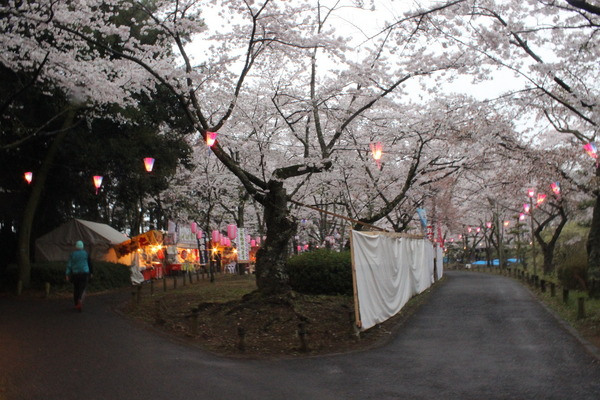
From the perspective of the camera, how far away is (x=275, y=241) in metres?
12.6

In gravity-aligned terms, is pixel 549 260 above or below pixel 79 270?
below

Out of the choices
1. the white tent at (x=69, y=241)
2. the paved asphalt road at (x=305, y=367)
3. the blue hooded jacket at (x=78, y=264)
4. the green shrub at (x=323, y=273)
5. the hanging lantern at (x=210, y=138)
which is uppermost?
the hanging lantern at (x=210, y=138)

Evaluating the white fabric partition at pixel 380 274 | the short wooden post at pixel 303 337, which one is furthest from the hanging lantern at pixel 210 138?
the short wooden post at pixel 303 337

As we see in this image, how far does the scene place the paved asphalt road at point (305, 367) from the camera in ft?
19.3

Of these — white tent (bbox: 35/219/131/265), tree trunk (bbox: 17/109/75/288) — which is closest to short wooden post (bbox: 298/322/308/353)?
tree trunk (bbox: 17/109/75/288)

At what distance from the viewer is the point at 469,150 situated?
18.6m

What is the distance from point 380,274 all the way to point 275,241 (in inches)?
108

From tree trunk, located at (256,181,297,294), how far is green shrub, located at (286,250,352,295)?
332 cm

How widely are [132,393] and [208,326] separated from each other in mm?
4961

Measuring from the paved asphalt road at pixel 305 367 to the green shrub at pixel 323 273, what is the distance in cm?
519

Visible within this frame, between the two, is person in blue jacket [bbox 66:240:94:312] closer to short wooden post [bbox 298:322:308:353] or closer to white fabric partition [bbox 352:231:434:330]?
short wooden post [bbox 298:322:308:353]

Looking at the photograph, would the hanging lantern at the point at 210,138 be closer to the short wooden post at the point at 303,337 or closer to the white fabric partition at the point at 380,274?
the white fabric partition at the point at 380,274

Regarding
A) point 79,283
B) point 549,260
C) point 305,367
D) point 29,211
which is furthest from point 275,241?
point 549,260

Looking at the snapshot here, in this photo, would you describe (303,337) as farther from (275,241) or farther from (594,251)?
(594,251)
